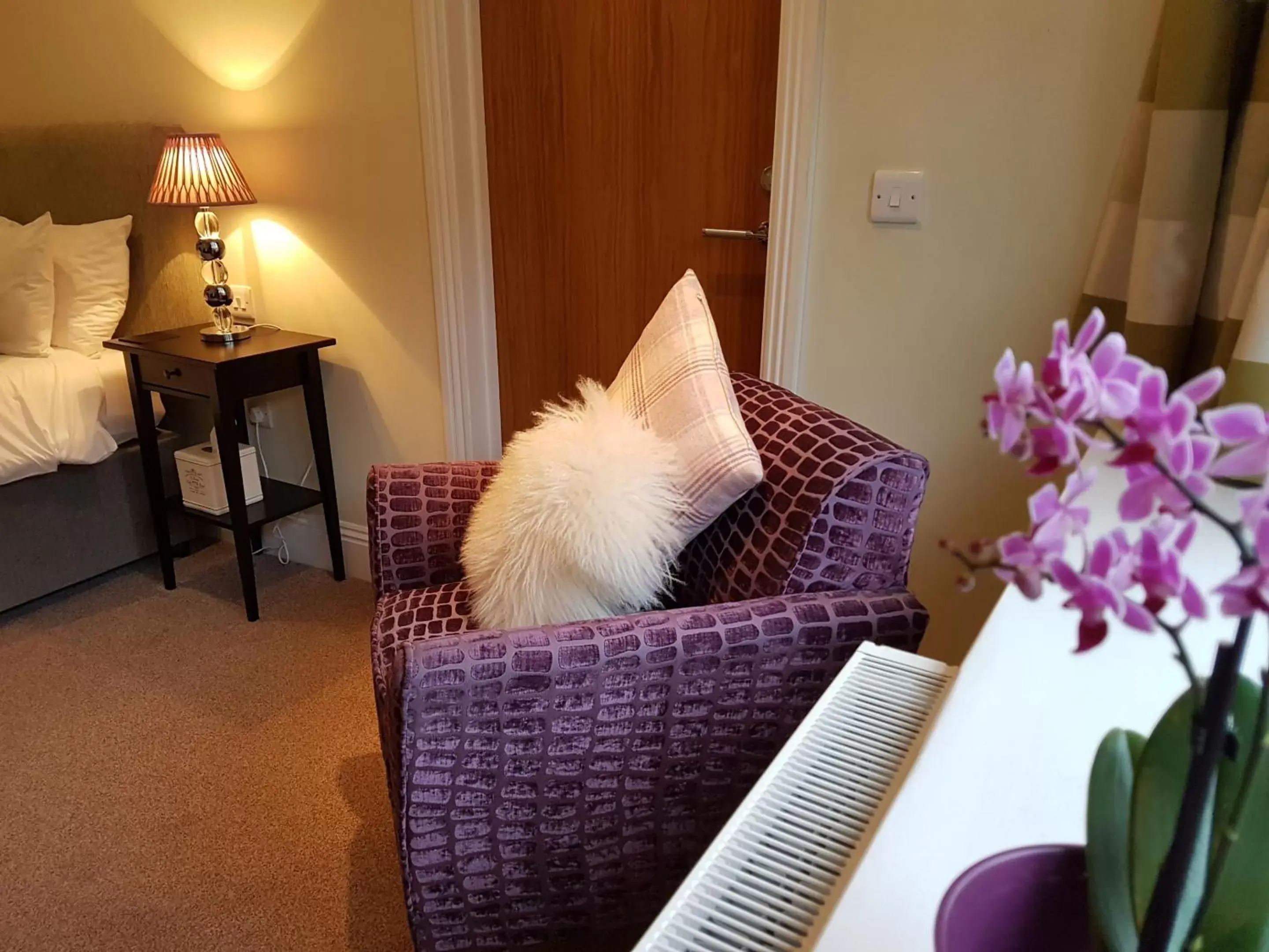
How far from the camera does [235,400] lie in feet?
7.90

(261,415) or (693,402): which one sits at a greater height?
(693,402)

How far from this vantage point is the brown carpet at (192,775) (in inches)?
62.7

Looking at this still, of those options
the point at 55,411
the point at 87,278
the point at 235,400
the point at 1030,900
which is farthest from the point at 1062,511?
→ the point at 87,278

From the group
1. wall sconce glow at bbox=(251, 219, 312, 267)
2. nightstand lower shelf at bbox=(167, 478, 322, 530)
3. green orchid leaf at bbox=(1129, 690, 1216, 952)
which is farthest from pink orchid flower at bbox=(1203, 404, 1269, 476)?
wall sconce glow at bbox=(251, 219, 312, 267)

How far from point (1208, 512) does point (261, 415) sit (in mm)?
2913

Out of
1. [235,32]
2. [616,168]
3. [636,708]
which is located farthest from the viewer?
[235,32]

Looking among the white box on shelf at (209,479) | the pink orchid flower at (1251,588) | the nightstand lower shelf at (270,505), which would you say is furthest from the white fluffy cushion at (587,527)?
the white box on shelf at (209,479)

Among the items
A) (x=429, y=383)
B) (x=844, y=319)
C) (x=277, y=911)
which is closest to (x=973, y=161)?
(x=844, y=319)

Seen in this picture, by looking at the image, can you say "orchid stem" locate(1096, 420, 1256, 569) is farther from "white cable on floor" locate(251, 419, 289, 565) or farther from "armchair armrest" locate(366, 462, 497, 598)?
"white cable on floor" locate(251, 419, 289, 565)

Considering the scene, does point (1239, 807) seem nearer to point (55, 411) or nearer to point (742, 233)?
point (742, 233)

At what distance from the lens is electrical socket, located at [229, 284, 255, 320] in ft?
9.14

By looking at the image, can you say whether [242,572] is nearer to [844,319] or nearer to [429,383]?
[429,383]

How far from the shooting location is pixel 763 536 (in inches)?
51.4

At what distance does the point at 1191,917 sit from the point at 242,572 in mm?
2484
